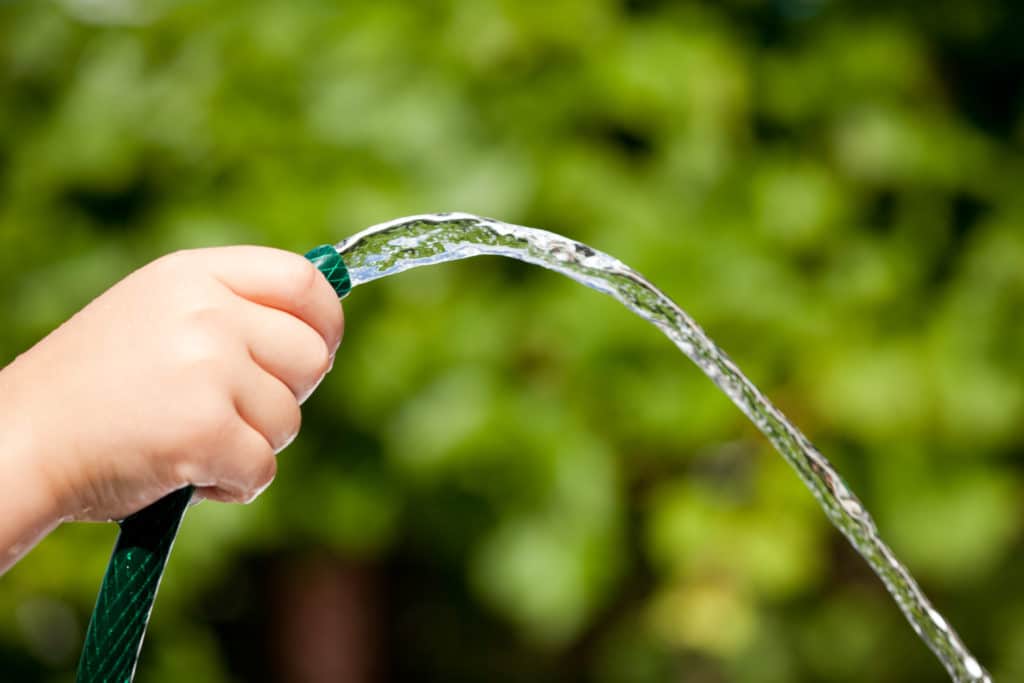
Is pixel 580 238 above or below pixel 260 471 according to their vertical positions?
below

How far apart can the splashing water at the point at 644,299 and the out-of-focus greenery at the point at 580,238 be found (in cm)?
35

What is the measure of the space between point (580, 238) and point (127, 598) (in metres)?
0.53

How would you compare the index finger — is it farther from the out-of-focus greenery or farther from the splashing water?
the out-of-focus greenery

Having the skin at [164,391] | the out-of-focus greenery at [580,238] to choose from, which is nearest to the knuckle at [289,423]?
the skin at [164,391]

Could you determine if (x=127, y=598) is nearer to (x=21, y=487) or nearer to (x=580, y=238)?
(x=21, y=487)

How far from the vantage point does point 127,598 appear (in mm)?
284

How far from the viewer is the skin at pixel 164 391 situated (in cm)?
28

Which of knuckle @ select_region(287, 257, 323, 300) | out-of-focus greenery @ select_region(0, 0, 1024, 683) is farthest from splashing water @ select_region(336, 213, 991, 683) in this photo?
out-of-focus greenery @ select_region(0, 0, 1024, 683)

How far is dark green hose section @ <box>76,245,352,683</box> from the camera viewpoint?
285 millimetres

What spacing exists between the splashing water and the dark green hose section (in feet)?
0.30

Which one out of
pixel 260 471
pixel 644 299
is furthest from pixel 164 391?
pixel 644 299

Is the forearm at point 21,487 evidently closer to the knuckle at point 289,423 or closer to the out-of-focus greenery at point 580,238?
the knuckle at point 289,423

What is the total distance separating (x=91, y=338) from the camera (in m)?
0.29

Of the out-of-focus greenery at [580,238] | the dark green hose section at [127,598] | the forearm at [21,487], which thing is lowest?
the out-of-focus greenery at [580,238]
